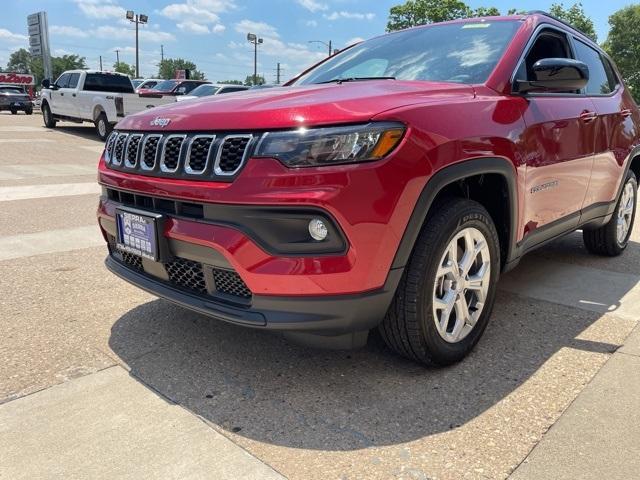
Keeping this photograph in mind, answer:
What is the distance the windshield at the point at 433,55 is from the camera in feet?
10.1

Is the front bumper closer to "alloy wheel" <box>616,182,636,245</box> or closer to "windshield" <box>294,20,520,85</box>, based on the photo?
"windshield" <box>294,20,520,85</box>

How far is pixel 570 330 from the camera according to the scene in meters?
3.24

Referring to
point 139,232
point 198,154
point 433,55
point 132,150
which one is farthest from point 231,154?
point 433,55

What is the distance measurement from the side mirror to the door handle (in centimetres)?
63

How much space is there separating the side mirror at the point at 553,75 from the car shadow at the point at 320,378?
1.36 metres

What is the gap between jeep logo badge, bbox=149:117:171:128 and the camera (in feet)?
8.47

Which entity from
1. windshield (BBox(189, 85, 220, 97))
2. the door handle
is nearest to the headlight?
the door handle

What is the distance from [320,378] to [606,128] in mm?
2939

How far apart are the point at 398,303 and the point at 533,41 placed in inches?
76.3

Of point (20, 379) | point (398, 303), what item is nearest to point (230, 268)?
point (398, 303)

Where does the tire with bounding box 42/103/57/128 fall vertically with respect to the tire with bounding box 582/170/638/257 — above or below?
above

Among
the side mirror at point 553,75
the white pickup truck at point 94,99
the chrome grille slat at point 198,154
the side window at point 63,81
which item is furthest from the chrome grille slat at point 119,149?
the side window at point 63,81

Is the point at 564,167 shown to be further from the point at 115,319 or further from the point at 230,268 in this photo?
the point at 115,319

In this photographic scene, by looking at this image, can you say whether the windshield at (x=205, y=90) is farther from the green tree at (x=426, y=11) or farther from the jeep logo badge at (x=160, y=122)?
the green tree at (x=426, y=11)
